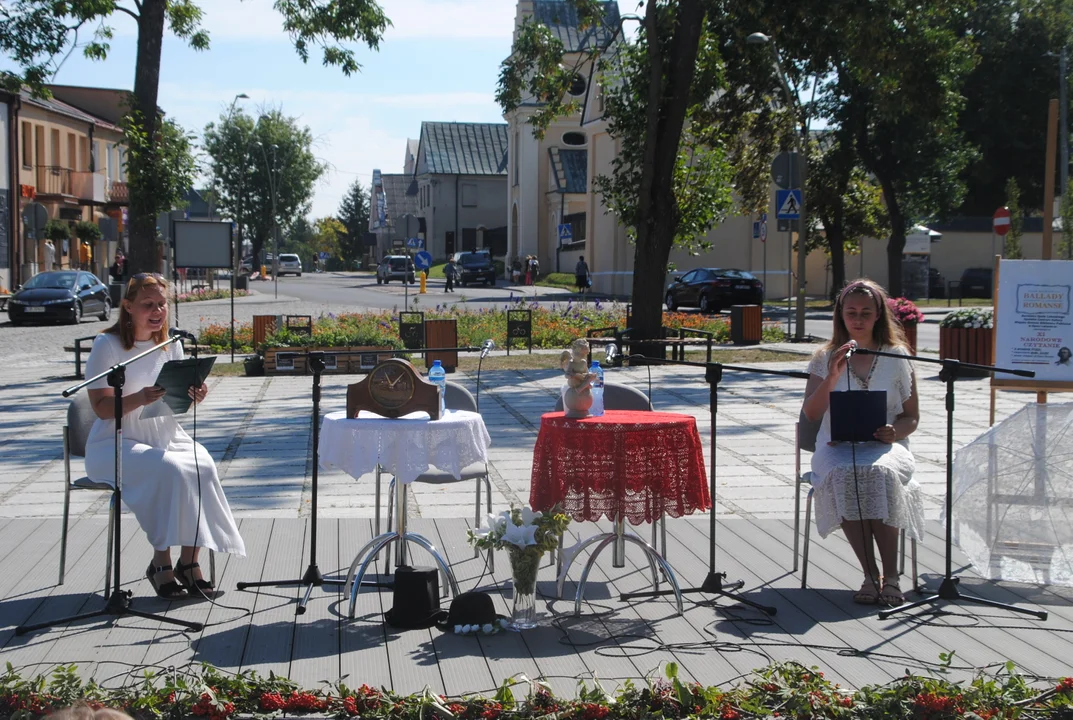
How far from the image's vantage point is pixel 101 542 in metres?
6.92

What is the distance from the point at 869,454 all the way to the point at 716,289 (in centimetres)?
3079

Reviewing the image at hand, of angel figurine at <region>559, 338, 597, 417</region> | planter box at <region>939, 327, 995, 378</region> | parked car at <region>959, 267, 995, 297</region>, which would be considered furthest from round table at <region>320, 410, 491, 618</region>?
parked car at <region>959, 267, 995, 297</region>

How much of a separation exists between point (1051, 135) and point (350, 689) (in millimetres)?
10929

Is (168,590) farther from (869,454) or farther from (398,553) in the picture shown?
(869,454)

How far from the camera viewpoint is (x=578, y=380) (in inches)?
231

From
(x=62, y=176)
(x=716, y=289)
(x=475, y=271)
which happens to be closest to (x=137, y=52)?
(x=716, y=289)

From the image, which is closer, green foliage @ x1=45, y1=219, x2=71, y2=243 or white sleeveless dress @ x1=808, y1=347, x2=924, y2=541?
white sleeveless dress @ x1=808, y1=347, x2=924, y2=541

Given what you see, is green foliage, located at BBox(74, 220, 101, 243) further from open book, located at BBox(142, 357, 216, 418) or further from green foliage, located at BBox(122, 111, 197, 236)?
open book, located at BBox(142, 357, 216, 418)

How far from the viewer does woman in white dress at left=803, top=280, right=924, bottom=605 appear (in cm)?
579

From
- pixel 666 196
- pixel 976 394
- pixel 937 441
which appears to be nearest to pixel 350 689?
pixel 937 441

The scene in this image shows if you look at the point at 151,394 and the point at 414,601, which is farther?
the point at 151,394

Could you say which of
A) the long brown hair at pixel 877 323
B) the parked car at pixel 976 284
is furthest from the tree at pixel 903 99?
the long brown hair at pixel 877 323

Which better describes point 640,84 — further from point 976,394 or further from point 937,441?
point 937,441

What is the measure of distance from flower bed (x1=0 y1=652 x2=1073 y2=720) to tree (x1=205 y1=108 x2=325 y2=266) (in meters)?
79.2
